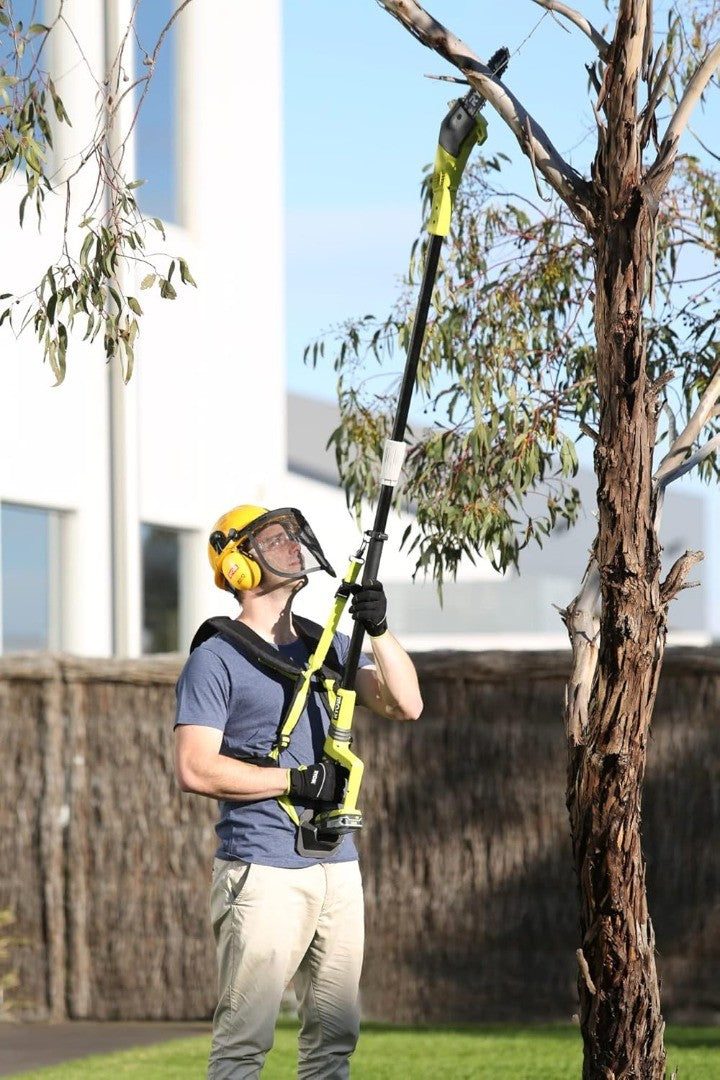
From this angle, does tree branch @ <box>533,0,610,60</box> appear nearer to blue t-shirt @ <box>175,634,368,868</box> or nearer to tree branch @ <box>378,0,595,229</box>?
tree branch @ <box>378,0,595,229</box>

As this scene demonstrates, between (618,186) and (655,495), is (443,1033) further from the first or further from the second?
(618,186)

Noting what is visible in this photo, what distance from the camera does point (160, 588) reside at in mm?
12414

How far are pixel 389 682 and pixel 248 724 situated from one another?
0.42 metres

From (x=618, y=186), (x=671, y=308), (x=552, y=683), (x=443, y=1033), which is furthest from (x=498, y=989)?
(x=618, y=186)

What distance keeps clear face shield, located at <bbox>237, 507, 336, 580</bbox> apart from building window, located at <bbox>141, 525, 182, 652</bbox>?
7.28 metres

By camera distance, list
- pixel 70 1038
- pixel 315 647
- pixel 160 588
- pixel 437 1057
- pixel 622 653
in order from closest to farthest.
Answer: pixel 622 653 → pixel 315 647 → pixel 437 1057 → pixel 70 1038 → pixel 160 588

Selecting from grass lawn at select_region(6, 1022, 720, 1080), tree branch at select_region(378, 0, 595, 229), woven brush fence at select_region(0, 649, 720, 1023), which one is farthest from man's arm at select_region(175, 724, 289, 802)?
woven brush fence at select_region(0, 649, 720, 1023)

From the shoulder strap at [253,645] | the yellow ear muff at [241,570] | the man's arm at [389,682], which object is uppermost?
the yellow ear muff at [241,570]

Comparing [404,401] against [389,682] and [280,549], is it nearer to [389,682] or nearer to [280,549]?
[280,549]

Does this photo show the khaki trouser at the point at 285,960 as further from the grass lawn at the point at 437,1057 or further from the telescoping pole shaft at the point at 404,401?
the grass lawn at the point at 437,1057

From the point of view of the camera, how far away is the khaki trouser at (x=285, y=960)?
4.42m

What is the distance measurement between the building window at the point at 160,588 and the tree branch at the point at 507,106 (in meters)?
7.70

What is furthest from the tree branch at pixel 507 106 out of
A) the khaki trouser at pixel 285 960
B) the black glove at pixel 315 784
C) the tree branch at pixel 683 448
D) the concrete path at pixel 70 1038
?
the concrete path at pixel 70 1038

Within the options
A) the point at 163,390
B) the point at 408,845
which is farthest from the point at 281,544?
the point at 163,390
